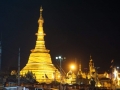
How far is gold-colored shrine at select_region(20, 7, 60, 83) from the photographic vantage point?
62.5 meters

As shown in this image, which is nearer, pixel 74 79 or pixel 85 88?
pixel 85 88

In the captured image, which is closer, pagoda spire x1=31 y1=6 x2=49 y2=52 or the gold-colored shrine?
the gold-colored shrine

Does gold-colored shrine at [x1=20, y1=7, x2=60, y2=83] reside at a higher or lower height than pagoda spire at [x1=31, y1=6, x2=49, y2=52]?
lower

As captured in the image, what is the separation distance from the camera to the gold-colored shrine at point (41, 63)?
6247 centimetres

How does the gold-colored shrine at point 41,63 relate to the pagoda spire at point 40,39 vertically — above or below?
below

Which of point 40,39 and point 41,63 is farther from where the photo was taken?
point 40,39

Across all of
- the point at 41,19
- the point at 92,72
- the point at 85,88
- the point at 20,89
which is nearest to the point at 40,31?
the point at 41,19

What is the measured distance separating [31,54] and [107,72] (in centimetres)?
2848

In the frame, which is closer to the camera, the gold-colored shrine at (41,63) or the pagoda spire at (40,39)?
the gold-colored shrine at (41,63)

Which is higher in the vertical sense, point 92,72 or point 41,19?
point 41,19

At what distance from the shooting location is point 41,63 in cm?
6481

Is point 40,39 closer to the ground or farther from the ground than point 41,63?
farther from the ground

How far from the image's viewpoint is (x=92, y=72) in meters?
70.8

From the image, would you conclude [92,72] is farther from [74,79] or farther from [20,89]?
[20,89]
